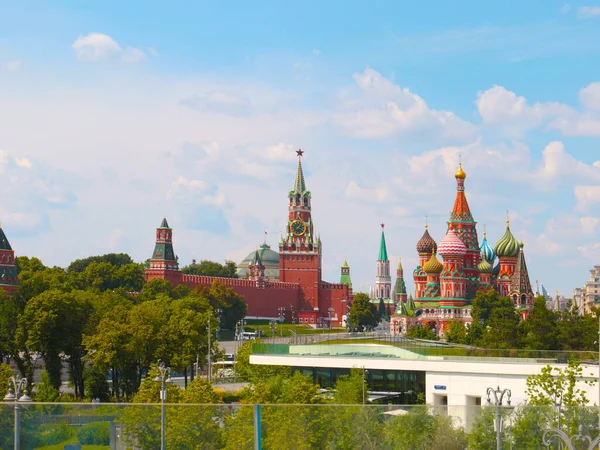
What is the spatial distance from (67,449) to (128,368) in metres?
44.5

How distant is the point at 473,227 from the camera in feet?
473

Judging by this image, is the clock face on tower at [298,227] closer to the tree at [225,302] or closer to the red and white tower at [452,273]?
the tree at [225,302]

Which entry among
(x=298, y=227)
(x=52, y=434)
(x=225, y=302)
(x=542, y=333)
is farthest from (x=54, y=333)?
(x=298, y=227)

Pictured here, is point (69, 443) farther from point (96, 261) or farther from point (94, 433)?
point (96, 261)

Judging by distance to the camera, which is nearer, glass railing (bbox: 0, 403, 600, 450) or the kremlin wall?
glass railing (bbox: 0, 403, 600, 450)

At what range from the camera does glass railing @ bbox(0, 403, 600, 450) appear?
19.2 meters

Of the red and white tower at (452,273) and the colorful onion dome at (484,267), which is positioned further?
the colorful onion dome at (484,267)

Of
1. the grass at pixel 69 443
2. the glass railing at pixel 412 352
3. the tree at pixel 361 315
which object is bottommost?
the grass at pixel 69 443

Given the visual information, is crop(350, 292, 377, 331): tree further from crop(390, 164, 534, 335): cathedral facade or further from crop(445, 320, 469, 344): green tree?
crop(445, 320, 469, 344): green tree

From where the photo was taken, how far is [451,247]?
448 feet

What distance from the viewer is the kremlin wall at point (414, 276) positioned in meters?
137

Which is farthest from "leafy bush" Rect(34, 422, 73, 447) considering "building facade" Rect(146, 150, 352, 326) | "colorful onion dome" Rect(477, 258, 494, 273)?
"building facade" Rect(146, 150, 352, 326)

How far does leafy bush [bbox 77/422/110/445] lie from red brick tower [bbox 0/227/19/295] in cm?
9662

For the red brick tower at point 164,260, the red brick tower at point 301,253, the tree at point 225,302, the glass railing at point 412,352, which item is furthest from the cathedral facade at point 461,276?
the glass railing at point 412,352
